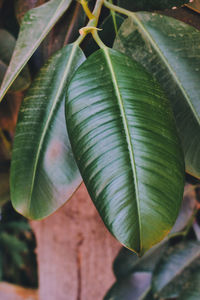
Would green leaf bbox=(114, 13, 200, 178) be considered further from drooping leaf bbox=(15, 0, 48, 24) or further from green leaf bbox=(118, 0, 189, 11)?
drooping leaf bbox=(15, 0, 48, 24)

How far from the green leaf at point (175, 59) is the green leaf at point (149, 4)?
39mm

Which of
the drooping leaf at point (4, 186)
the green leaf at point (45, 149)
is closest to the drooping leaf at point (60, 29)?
the green leaf at point (45, 149)

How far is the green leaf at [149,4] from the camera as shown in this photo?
21.7 inches

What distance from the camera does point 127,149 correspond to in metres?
0.41

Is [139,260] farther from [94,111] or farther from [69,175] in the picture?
[94,111]

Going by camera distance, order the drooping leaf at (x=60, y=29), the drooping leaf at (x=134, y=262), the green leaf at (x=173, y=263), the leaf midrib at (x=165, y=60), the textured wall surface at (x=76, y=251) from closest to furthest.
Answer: the leaf midrib at (x=165, y=60) → the drooping leaf at (x=60, y=29) → the green leaf at (x=173, y=263) → the drooping leaf at (x=134, y=262) → the textured wall surface at (x=76, y=251)

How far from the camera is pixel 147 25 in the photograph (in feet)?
1.73

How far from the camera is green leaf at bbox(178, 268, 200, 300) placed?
28.0 inches

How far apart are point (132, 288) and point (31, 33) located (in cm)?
69

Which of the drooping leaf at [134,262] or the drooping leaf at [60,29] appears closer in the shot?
the drooping leaf at [60,29]

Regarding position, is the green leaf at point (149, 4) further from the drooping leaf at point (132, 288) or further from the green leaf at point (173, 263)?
the drooping leaf at point (132, 288)

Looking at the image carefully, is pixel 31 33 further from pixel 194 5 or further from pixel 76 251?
pixel 76 251

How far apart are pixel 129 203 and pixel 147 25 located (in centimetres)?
27

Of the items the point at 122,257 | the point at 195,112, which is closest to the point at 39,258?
the point at 122,257
